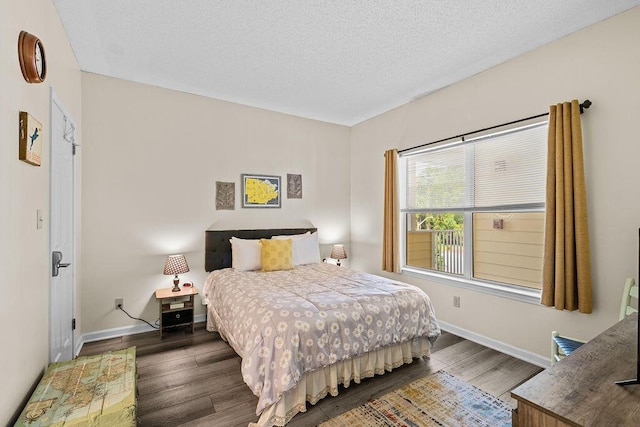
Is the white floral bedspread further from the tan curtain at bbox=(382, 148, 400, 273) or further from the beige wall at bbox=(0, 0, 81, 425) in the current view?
the beige wall at bbox=(0, 0, 81, 425)

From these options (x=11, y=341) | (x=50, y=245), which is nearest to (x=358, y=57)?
(x=50, y=245)

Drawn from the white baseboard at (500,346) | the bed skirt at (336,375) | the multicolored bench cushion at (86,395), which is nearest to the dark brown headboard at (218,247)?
the multicolored bench cushion at (86,395)

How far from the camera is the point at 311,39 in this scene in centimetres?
261

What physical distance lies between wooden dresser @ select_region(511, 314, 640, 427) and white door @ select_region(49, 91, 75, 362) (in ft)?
8.83

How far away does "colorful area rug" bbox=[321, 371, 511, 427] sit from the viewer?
196 centimetres

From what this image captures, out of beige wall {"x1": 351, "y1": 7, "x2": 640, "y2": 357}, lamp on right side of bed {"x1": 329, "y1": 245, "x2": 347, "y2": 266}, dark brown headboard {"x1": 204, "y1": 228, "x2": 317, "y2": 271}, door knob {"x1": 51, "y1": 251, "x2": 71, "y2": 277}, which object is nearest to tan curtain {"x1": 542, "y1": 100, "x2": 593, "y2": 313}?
beige wall {"x1": 351, "y1": 7, "x2": 640, "y2": 357}

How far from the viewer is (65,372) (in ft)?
6.02

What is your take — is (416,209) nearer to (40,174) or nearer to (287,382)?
(287,382)

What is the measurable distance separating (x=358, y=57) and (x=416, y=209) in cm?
205

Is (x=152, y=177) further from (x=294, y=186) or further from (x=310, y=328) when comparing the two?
(x=310, y=328)

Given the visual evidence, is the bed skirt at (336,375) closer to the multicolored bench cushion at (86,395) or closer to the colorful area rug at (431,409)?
the colorful area rug at (431,409)

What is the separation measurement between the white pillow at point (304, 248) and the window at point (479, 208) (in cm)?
126

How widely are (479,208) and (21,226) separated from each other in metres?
3.70

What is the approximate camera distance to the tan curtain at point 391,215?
4.07 meters
